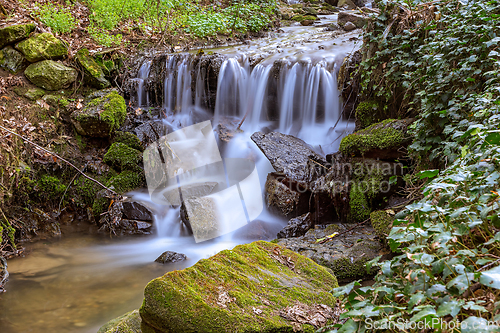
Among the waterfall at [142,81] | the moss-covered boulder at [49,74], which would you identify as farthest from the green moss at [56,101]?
the waterfall at [142,81]

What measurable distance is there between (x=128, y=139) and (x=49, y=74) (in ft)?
6.88

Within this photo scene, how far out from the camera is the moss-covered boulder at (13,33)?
6.63 meters

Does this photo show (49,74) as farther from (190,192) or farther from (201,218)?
(201,218)

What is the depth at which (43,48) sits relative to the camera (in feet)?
22.5

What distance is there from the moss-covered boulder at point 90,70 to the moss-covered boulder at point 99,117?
679 millimetres

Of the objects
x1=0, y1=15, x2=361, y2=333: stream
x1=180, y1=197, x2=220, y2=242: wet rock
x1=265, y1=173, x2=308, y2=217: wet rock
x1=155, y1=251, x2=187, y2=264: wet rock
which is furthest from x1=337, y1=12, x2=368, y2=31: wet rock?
x1=155, y1=251, x2=187, y2=264: wet rock

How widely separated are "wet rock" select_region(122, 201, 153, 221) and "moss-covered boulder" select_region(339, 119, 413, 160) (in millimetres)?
3546

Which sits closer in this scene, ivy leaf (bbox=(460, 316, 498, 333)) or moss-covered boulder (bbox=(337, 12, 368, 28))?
ivy leaf (bbox=(460, 316, 498, 333))

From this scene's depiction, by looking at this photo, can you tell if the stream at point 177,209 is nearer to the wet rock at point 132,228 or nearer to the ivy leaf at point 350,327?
the wet rock at point 132,228

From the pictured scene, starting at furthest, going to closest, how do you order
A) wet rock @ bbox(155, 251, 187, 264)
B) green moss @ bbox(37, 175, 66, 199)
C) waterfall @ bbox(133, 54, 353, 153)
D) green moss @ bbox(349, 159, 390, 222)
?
waterfall @ bbox(133, 54, 353, 153) → green moss @ bbox(37, 175, 66, 199) → wet rock @ bbox(155, 251, 187, 264) → green moss @ bbox(349, 159, 390, 222)

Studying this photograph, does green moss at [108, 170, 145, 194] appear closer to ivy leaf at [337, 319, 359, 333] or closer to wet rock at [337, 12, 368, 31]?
ivy leaf at [337, 319, 359, 333]

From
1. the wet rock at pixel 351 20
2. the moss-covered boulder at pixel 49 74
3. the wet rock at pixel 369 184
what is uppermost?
the wet rock at pixel 351 20

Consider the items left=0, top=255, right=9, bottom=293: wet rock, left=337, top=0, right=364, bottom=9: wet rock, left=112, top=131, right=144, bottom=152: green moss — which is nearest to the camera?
left=0, top=255, right=9, bottom=293: wet rock

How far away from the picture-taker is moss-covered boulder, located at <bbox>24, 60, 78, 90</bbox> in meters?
6.67
